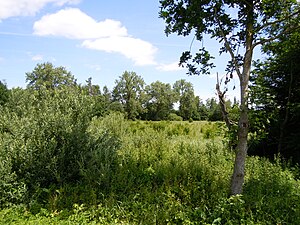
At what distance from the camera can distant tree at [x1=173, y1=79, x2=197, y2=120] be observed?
56619 mm

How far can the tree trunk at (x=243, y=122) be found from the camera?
4.25 meters

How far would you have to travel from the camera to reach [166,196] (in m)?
4.64

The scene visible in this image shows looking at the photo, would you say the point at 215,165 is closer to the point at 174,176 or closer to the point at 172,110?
the point at 174,176

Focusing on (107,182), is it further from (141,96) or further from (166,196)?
(141,96)

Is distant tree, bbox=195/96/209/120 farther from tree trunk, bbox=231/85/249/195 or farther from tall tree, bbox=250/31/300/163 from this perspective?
tree trunk, bbox=231/85/249/195

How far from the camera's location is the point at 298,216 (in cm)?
396

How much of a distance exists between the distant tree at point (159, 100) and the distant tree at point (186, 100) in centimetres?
305

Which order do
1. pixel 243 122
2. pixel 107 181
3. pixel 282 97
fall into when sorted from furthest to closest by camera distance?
pixel 282 97 → pixel 107 181 → pixel 243 122

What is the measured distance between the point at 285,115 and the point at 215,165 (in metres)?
3.02

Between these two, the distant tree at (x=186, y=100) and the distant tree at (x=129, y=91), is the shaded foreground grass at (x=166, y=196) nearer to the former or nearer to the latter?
the distant tree at (x=129, y=91)

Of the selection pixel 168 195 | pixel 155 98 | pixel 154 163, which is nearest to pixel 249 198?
pixel 168 195

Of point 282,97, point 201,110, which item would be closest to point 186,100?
point 201,110

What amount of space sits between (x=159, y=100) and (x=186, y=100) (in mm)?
8576

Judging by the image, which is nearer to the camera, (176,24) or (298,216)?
(298,216)
